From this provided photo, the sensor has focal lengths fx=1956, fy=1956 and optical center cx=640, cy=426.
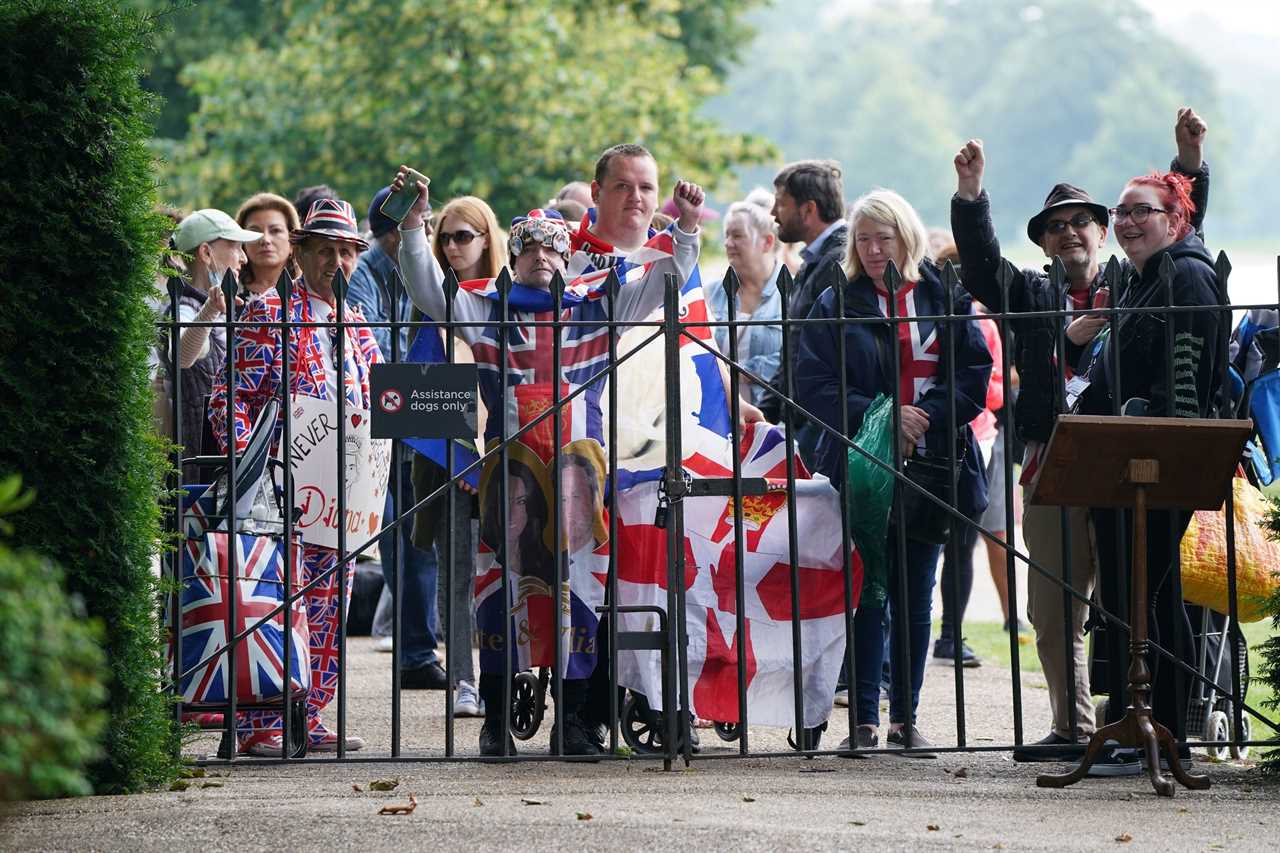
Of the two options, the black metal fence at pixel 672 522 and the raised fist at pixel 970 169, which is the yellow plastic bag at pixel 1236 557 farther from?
the raised fist at pixel 970 169

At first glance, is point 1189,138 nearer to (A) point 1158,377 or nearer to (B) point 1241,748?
(A) point 1158,377

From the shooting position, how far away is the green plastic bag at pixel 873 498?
24.0 feet

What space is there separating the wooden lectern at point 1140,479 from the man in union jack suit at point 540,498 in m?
1.63

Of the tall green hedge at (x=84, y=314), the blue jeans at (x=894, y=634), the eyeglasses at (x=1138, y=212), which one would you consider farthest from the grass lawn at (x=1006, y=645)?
the tall green hedge at (x=84, y=314)

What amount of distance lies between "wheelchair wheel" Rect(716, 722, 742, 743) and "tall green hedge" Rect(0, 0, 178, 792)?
2.15 meters

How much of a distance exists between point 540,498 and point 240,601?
1151 millimetres

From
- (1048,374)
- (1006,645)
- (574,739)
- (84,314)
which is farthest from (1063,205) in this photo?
(1006,645)

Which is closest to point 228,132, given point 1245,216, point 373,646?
point 373,646

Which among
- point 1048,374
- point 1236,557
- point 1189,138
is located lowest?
point 1236,557

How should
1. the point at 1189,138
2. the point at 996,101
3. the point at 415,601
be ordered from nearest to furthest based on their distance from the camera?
1. the point at 1189,138
2. the point at 415,601
3. the point at 996,101

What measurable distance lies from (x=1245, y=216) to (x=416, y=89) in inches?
3011

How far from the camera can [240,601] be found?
7.10m

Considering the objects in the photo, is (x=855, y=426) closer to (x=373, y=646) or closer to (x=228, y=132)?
(x=373, y=646)

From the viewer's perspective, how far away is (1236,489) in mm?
7195
